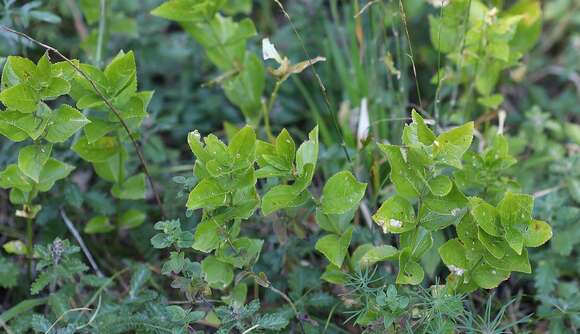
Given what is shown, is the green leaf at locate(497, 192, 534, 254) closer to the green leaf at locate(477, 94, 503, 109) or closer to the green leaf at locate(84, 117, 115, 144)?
the green leaf at locate(477, 94, 503, 109)

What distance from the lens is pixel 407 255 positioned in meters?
1.56

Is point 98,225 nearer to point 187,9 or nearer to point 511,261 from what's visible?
point 187,9

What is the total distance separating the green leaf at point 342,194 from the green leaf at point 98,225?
2.34ft

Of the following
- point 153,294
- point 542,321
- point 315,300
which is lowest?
point 542,321

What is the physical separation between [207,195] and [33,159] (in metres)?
0.46

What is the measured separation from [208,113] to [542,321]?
1353 millimetres

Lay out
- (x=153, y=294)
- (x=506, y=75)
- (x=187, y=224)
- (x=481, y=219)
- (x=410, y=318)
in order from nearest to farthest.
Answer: (x=481, y=219)
(x=410, y=318)
(x=153, y=294)
(x=187, y=224)
(x=506, y=75)

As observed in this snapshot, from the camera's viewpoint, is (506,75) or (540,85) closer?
(506,75)

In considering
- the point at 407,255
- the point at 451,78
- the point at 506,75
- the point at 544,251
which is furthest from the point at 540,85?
the point at 407,255

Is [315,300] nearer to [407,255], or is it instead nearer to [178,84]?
[407,255]

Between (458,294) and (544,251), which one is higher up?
(458,294)

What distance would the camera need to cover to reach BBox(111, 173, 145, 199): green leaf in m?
1.90

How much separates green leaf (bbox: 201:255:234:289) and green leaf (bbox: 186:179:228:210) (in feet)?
0.55

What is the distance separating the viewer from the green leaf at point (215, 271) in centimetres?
163
